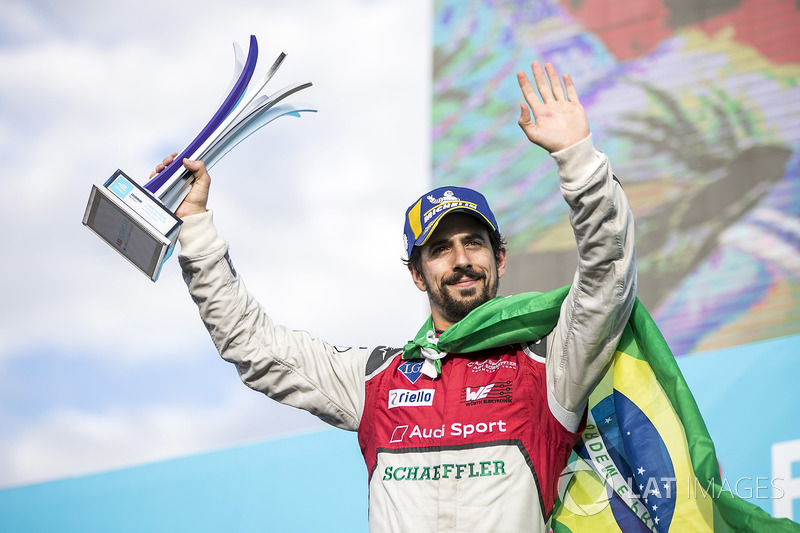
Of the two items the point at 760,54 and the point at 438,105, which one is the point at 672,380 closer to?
the point at 760,54

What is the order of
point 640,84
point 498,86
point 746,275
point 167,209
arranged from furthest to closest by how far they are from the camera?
point 498,86, point 640,84, point 746,275, point 167,209

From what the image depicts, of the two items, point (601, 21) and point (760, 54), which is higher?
point (601, 21)

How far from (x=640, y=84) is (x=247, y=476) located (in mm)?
5322

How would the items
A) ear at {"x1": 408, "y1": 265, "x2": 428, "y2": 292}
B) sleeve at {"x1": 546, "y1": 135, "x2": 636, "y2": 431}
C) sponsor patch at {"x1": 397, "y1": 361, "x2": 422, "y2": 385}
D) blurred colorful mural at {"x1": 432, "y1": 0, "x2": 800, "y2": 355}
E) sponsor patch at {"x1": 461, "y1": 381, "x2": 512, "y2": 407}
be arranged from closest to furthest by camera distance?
sleeve at {"x1": 546, "y1": 135, "x2": 636, "y2": 431} → sponsor patch at {"x1": 461, "y1": 381, "x2": 512, "y2": 407} → sponsor patch at {"x1": 397, "y1": 361, "x2": 422, "y2": 385} → ear at {"x1": 408, "y1": 265, "x2": 428, "y2": 292} → blurred colorful mural at {"x1": 432, "y1": 0, "x2": 800, "y2": 355}

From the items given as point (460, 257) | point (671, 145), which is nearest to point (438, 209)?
point (460, 257)

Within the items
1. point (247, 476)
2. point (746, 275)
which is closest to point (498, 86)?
point (746, 275)

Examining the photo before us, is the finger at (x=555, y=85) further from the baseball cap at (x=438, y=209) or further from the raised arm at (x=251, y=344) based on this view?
the raised arm at (x=251, y=344)

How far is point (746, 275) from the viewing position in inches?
264

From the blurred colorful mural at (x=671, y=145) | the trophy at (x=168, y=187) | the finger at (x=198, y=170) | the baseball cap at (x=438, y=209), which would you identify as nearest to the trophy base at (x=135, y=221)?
the trophy at (x=168, y=187)

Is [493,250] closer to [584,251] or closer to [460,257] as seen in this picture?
[460,257]

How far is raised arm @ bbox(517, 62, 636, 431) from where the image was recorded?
6.00 feet

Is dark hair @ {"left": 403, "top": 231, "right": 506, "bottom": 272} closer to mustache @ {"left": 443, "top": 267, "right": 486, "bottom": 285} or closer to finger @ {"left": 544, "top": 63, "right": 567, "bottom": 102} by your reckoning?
mustache @ {"left": 443, "top": 267, "right": 486, "bottom": 285}

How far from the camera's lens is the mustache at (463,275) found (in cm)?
231

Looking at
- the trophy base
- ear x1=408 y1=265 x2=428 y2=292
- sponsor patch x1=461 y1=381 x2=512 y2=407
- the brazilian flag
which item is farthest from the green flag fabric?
the trophy base
